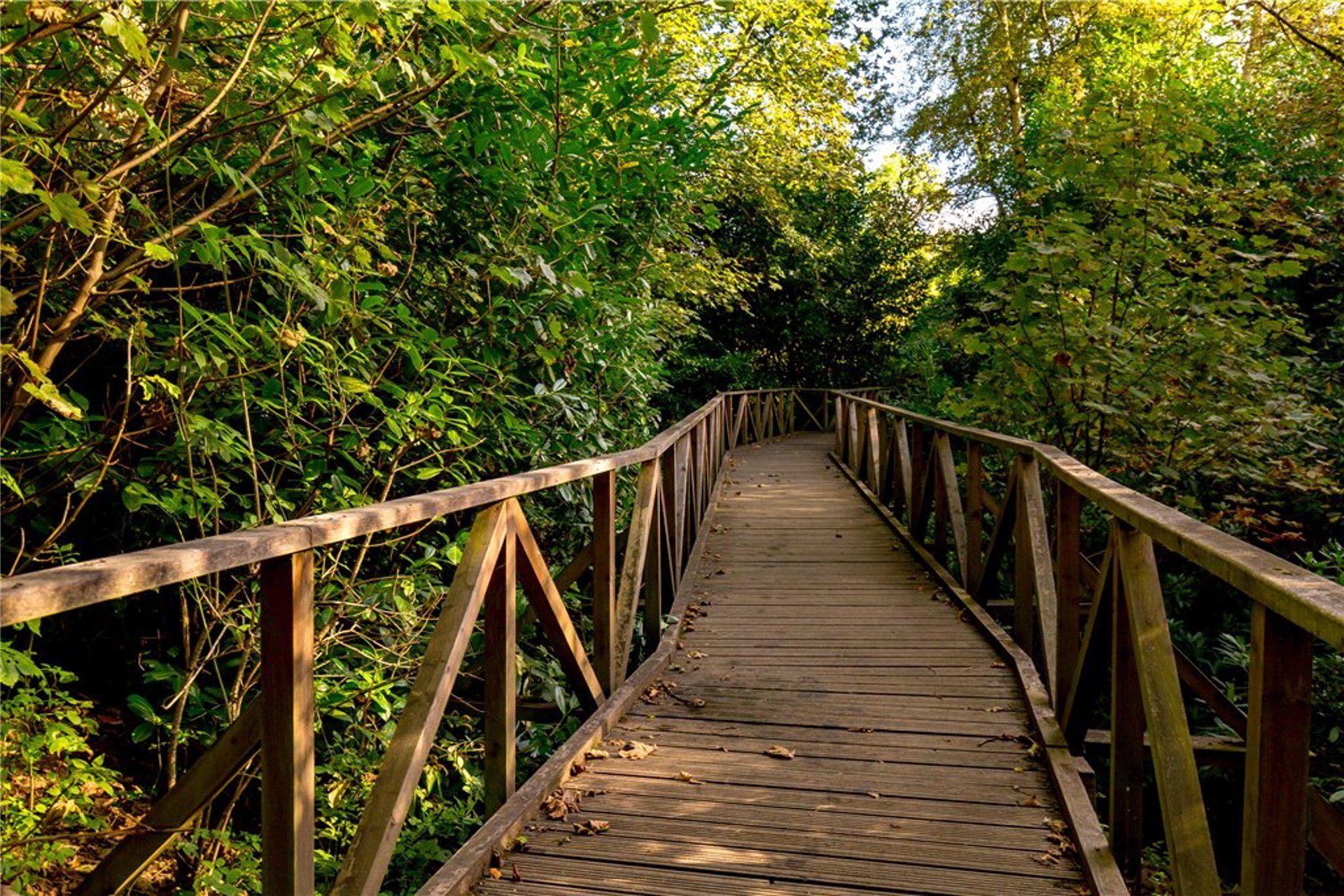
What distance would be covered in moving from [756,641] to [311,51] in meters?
3.47

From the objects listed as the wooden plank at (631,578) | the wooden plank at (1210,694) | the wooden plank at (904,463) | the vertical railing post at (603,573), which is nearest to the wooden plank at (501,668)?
the vertical railing post at (603,573)

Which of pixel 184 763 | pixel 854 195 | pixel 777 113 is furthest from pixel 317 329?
pixel 854 195

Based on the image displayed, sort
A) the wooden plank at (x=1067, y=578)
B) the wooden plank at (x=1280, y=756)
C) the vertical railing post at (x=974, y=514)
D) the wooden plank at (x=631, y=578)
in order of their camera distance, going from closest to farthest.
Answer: the wooden plank at (x=1280, y=756) → the wooden plank at (x=1067, y=578) → the wooden plank at (x=631, y=578) → the vertical railing post at (x=974, y=514)

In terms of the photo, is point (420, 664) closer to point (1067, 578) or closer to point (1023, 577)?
point (1067, 578)

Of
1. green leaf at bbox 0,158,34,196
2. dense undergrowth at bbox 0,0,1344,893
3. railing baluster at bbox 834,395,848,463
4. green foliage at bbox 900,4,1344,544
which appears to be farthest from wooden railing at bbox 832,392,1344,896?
railing baluster at bbox 834,395,848,463

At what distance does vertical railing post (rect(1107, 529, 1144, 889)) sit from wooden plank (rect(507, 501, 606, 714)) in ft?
5.53

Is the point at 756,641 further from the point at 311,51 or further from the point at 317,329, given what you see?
the point at 311,51

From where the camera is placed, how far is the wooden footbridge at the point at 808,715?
1.47 m

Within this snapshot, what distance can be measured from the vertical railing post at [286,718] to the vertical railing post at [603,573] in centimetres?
187

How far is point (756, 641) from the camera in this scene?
4.65 m

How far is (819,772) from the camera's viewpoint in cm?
302

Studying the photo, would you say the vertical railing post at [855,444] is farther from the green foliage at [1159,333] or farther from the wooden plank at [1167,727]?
the wooden plank at [1167,727]

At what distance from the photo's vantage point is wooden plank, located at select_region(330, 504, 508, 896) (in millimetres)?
1780

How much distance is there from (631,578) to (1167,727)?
227 centimetres
